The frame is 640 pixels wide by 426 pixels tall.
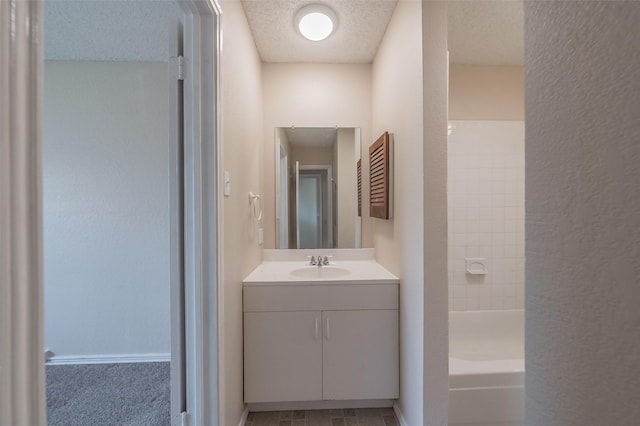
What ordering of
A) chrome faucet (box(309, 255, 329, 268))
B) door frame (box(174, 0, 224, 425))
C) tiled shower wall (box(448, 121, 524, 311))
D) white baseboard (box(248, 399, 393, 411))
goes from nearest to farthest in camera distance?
door frame (box(174, 0, 224, 425))
white baseboard (box(248, 399, 393, 411))
chrome faucet (box(309, 255, 329, 268))
tiled shower wall (box(448, 121, 524, 311))

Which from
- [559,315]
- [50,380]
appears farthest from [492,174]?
[50,380]

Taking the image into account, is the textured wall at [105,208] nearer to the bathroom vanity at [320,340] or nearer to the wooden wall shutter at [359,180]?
the bathroom vanity at [320,340]

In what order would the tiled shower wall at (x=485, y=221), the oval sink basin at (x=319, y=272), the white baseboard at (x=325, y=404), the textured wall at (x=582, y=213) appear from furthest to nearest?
the tiled shower wall at (x=485, y=221), the oval sink basin at (x=319, y=272), the white baseboard at (x=325, y=404), the textured wall at (x=582, y=213)

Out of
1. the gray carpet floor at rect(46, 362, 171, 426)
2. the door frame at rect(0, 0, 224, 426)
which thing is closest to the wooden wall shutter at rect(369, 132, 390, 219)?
the door frame at rect(0, 0, 224, 426)

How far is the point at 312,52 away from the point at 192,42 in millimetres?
1261

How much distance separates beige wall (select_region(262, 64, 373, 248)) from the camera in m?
2.33

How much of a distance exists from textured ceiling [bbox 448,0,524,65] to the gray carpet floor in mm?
3066

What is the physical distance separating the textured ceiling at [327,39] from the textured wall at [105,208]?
3.24 ft

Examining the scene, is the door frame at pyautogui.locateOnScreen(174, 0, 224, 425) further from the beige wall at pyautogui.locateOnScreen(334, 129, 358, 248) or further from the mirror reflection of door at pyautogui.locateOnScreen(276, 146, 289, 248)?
the beige wall at pyautogui.locateOnScreen(334, 129, 358, 248)

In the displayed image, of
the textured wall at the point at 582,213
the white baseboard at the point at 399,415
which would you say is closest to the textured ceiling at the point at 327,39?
the textured wall at the point at 582,213

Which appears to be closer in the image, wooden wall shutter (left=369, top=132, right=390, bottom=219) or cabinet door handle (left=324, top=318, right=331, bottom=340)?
cabinet door handle (left=324, top=318, right=331, bottom=340)

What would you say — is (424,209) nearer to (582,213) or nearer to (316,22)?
(582,213)

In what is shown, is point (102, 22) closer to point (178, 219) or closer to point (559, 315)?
point (178, 219)

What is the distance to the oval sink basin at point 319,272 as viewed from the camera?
6.73 ft
